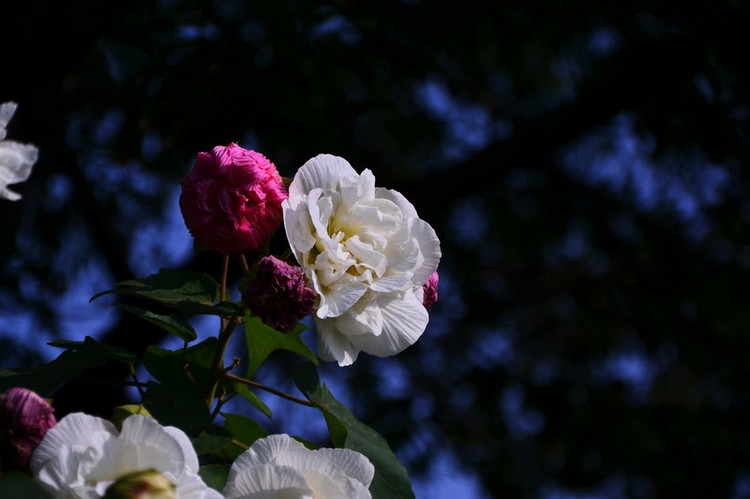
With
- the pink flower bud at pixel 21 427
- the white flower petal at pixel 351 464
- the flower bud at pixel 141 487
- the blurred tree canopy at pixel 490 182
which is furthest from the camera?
the blurred tree canopy at pixel 490 182

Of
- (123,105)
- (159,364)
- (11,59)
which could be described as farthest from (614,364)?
(159,364)

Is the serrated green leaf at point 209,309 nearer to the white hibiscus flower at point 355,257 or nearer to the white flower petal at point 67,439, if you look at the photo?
the white hibiscus flower at point 355,257

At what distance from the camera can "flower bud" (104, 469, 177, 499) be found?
1.74ft

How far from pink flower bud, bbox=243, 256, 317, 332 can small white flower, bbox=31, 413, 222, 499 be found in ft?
0.67

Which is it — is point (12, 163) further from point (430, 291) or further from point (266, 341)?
point (430, 291)

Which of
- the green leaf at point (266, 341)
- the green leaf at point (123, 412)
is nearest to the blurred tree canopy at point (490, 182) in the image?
the green leaf at point (266, 341)

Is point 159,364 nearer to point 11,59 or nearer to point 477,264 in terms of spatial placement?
point 11,59

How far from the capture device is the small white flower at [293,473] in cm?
70

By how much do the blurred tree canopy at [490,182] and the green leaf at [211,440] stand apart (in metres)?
1.28

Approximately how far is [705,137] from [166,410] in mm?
2234

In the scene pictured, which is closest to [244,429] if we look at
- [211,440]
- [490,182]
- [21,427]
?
[211,440]


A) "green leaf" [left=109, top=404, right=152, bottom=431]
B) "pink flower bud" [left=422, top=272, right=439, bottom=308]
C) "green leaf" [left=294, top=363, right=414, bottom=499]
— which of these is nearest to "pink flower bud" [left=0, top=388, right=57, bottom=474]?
"green leaf" [left=109, top=404, right=152, bottom=431]

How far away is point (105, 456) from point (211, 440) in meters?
0.23

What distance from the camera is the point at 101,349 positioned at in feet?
2.95
